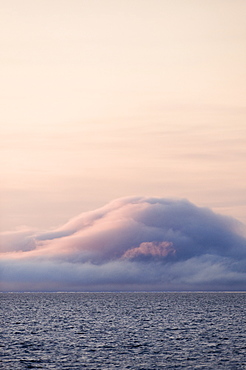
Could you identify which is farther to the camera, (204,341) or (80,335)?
(80,335)

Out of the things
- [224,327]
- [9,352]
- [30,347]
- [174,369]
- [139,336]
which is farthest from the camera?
[224,327]

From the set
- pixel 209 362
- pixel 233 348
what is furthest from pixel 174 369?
pixel 233 348

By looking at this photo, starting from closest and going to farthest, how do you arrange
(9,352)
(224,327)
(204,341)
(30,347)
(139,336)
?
1. (9,352)
2. (30,347)
3. (204,341)
4. (139,336)
5. (224,327)

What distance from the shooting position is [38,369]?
64000 millimetres

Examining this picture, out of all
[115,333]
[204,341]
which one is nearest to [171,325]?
[115,333]

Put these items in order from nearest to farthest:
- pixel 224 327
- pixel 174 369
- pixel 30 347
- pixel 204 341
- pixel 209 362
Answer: pixel 174 369
pixel 209 362
pixel 30 347
pixel 204 341
pixel 224 327

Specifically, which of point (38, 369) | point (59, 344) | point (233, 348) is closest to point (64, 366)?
point (38, 369)

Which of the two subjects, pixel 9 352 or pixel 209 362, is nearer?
pixel 209 362

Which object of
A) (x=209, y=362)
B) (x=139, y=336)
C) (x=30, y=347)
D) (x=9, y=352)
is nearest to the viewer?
(x=209, y=362)

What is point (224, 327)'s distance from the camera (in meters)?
120

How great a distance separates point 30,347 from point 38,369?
18806 mm

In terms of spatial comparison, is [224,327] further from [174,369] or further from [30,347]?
[174,369]

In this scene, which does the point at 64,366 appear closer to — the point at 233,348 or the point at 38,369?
the point at 38,369

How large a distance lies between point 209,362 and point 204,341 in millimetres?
22392
